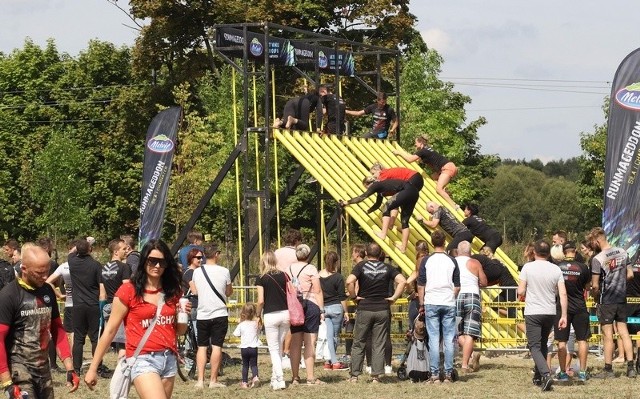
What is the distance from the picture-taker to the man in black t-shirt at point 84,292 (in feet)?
56.2

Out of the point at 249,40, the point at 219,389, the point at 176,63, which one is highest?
the point at 176,63

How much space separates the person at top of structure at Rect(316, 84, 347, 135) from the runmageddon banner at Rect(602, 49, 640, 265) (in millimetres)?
6718

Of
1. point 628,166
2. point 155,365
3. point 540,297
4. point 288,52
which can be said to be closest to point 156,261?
point 155,365

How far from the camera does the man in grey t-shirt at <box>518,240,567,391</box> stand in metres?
15.2

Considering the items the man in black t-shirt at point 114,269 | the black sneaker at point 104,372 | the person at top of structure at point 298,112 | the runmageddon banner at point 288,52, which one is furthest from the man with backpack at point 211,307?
the runmageddon banner at point 288,52

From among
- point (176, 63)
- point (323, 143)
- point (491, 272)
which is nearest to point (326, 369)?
point (491, 272)

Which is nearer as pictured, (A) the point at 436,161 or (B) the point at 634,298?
(B) the point at 634,298

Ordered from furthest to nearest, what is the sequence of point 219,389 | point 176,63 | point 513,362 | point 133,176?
1. point 133,176
2. point 176,63
3. point 513,362
4. point 219,389

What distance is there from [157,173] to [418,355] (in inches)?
406

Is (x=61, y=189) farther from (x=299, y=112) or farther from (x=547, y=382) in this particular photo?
(x=547, y=382)

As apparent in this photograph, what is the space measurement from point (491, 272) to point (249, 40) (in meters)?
7.59

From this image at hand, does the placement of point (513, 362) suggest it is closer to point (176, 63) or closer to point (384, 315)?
point (384, 315)

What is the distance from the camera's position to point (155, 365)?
9.16 m

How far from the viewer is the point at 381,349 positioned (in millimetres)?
16141
